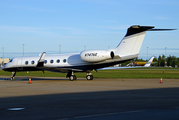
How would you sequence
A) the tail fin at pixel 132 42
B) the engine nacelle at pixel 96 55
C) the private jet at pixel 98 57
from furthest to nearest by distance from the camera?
the engine nacelle at pixel 96 55
the private jet at pixel 98 57
the tail fin at pixel 132 42

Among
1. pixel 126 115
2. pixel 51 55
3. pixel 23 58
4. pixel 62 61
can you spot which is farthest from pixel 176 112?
pixel 23 58

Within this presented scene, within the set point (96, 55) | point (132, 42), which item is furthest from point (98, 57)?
point (132, 42)

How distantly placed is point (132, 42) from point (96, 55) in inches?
160

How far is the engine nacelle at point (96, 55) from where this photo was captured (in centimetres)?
2712

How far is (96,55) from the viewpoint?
90.5 ft

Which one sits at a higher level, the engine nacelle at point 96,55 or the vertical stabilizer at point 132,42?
the vertical stabilizer at point 132,42

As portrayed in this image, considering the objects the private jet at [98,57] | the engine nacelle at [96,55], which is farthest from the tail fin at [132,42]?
the engine nacelle at [96,55]

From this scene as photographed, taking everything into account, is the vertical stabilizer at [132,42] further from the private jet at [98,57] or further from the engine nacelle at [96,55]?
the engine nacelle at [96,55]

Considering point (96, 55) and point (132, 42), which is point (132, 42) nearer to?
point (132, 42)

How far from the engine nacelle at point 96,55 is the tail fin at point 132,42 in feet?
3.43

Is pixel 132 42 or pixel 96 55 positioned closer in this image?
pixel 132 42

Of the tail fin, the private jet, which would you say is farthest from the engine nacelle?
the tail fin

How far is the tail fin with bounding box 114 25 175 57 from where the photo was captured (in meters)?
26.4

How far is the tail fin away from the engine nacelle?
1044 millimetres
